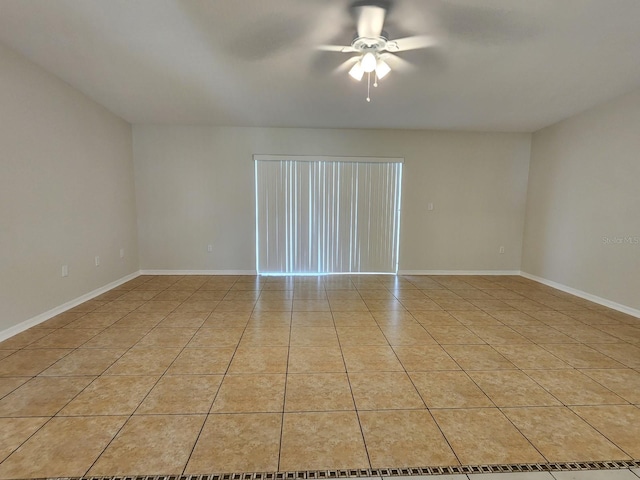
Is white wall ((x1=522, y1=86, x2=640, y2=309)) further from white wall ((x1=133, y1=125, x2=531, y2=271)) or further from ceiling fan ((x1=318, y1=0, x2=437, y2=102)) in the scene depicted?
ceiling fan ((x1=318, y1=0, x2=437, y2=102))

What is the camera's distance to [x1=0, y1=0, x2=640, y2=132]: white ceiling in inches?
86.0

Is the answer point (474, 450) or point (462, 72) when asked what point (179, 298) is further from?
point (462, 72)

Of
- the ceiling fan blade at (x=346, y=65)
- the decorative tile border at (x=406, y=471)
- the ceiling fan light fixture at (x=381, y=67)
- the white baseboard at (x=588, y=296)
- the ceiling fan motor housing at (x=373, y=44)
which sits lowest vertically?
the decorative tile border at (x=406, y=471)

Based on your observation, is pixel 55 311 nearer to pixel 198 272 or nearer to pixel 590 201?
pixel 198 272

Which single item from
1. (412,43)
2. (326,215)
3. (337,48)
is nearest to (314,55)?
(337,48)

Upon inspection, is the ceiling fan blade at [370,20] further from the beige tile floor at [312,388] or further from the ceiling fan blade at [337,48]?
the beige tile floor at [312,388]

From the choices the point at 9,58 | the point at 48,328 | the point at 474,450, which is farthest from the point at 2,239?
the point at 474,450

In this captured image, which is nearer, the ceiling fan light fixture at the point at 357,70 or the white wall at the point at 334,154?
the ceiling fan light fixture at the point at 357,70

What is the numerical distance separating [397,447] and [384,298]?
2520mm

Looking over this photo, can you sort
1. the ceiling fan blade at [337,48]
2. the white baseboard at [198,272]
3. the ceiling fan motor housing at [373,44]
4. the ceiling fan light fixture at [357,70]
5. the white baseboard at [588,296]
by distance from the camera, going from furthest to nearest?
the white baseboard at [198,272] → the white baseboard at [588,296] → the ceiling fan light fixture at [357,70] → the ceiling fan blade at [337,48] → the ceiling fan motor housing at [373,44]

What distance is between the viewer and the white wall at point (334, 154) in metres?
4.98

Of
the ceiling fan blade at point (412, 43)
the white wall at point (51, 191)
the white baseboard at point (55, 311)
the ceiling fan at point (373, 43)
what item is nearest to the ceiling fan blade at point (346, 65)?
the ceiling fan at point (373, 43)

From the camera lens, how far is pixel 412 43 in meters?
2.54

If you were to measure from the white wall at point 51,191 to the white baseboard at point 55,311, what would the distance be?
51 mm
